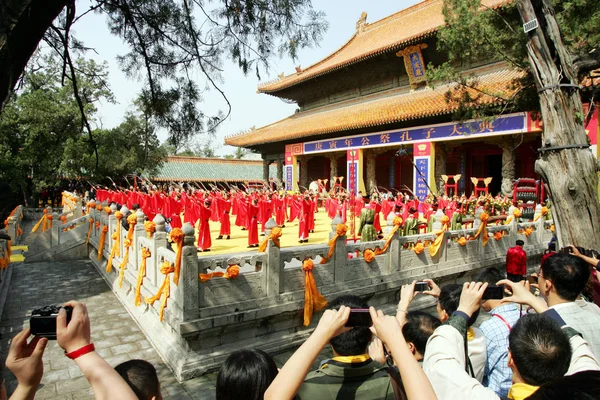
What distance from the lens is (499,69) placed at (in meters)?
14.6

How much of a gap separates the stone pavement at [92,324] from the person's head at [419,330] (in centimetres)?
224

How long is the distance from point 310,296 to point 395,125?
43.1ft

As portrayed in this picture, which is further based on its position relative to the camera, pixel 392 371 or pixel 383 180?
pixel 383 180

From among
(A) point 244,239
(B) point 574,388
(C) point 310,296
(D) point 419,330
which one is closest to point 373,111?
(A) point 244,239

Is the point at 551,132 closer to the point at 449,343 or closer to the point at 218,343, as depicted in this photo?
the point at 449,343

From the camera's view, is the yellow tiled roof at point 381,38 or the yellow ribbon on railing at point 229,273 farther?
the yellow tiled roof at point 381,38

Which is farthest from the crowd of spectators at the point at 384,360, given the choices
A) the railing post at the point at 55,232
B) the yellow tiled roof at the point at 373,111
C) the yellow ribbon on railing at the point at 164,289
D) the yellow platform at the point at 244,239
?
the yellow tiled roof at the point at 373,111

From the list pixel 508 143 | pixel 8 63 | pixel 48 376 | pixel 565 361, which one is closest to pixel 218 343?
pixel 48 376

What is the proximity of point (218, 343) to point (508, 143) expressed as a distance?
44.2 ft

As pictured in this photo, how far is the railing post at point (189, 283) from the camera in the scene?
399 cm

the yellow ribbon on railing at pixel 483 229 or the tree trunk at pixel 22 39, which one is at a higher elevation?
the tree trunk at pixel 22 39

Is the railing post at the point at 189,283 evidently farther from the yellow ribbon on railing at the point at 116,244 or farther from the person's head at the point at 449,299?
the yellow ribbon on railing at the point at 116,244

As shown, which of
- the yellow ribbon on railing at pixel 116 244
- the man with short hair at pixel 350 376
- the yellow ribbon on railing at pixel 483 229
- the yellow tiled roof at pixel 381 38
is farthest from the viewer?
the yellow tiled roof at pixel 381 38

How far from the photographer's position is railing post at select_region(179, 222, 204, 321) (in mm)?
3994
